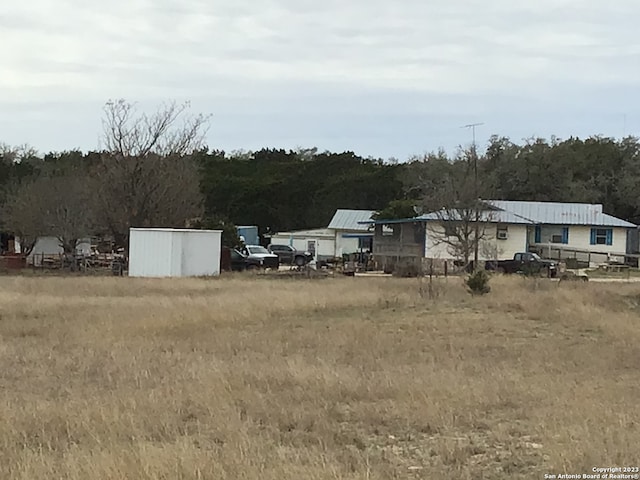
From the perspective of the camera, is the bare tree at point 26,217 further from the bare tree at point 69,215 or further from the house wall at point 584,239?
the house wall at point 584,239

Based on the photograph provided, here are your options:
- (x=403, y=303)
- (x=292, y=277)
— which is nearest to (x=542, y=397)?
(x=403, y=303)

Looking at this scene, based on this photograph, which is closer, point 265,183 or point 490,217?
point 490,217

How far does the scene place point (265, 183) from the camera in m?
69.5

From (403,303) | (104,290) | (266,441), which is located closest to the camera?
(266,441)

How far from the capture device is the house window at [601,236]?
50688mm

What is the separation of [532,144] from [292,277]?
129ft

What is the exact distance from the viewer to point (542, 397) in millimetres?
9586

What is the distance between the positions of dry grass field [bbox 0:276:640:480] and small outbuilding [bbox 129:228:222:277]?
47.2ft

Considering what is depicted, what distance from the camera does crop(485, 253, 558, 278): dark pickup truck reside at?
125ft

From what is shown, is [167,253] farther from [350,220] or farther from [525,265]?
[350,220]

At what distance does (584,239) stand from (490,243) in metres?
6.59

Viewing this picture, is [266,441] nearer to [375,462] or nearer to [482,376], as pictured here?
[375,462]

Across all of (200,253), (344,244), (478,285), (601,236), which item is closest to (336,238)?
(344,244)

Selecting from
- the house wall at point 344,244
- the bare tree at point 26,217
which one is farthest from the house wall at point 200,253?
the house wall at point 344,244
